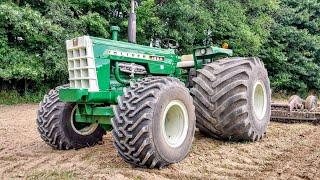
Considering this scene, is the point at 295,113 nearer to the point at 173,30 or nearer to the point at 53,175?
the point at 53,175

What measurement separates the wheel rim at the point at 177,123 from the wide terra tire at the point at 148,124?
0.02 m

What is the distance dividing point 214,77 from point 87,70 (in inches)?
67.4

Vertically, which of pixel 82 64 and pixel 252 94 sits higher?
pixel 82 64

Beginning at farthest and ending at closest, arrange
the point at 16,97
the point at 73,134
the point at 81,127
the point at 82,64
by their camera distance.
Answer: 1. the point at 16,97
2. the point at 81,127
3. the point at 73,134
4. the point at 82,64

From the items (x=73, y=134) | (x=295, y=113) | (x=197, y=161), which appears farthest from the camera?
(x=295, y=113)

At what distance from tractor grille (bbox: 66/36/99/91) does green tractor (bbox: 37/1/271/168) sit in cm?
1

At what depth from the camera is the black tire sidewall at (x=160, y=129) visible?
426 cm

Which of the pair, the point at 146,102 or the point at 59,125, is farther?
the point at 59,125

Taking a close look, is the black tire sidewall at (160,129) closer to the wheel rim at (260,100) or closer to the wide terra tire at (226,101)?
the wide terra tire at (226,101)

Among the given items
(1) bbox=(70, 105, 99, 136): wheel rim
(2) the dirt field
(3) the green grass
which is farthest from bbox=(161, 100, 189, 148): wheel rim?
(3) the green grass

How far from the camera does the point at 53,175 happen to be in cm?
416

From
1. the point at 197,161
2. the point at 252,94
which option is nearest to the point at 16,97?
the point at 252,94

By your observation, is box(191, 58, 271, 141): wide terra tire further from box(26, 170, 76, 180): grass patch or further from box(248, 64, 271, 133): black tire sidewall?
box(26, 170, 76, 180): grass patch

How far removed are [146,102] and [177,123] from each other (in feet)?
2.40
